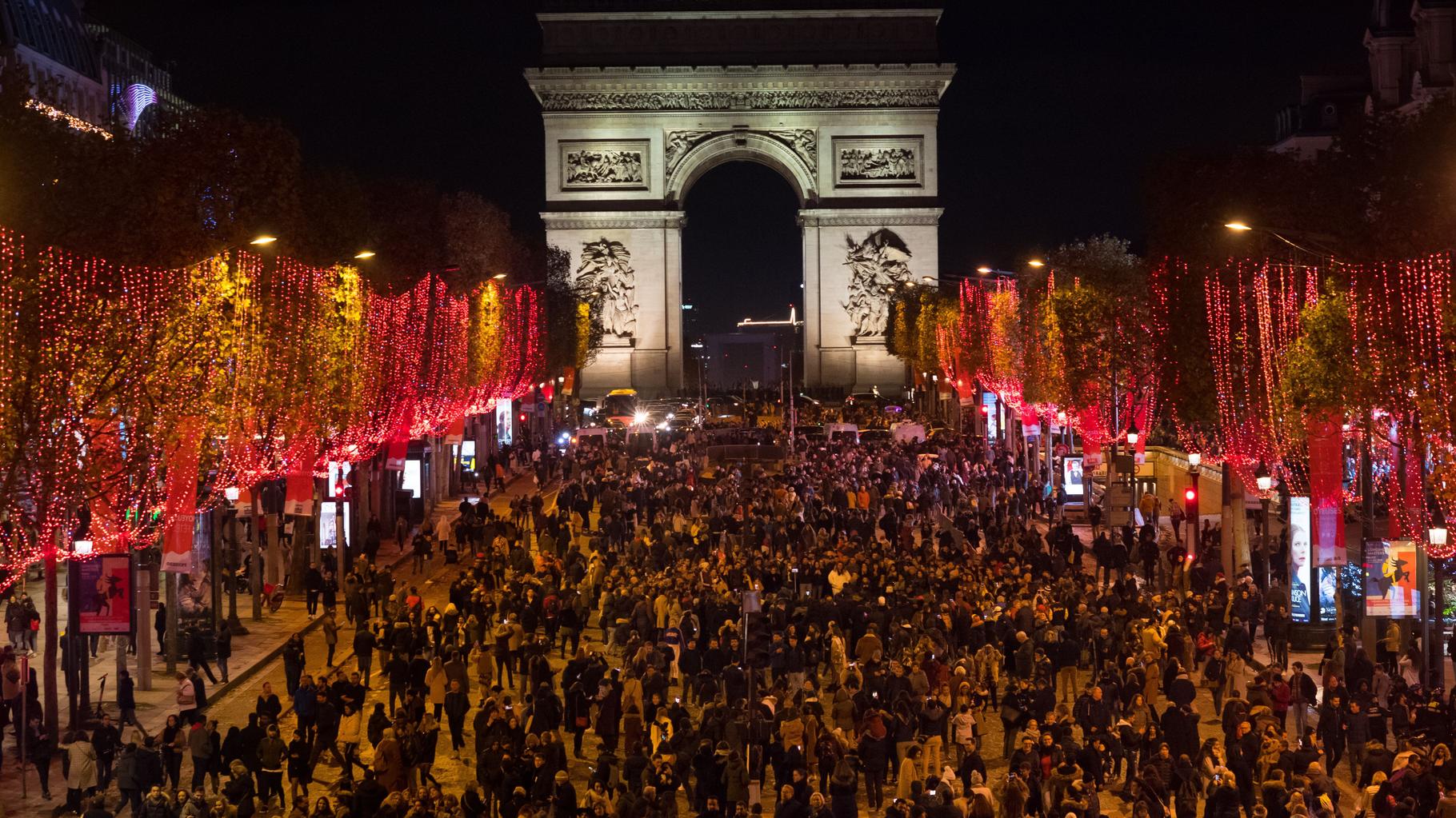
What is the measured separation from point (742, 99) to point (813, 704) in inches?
2804

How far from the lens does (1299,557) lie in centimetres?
2794

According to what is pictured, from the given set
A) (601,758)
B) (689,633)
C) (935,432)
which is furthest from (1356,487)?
(935,432)

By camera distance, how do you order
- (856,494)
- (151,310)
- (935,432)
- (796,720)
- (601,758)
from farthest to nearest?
(935,432), (856,494), (151,310), (796,720), (601,758)

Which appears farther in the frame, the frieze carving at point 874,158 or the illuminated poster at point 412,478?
the frieze carving at point 874,158

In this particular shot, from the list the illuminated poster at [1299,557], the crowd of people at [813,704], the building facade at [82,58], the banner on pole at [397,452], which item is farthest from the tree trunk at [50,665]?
the building facade at [82,58]

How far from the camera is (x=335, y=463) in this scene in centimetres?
3619

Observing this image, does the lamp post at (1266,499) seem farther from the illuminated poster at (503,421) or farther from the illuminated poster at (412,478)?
the illuminated poster at (503,421)

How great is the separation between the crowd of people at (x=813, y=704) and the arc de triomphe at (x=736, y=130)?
54.8 meters

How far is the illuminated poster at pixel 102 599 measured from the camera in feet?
76.7

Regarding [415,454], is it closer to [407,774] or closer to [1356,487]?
[1356,487]

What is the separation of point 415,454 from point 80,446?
23635 millimetres

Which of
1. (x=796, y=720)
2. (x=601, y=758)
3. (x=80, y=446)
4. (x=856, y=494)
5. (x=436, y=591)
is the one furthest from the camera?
(x=856, y=494)

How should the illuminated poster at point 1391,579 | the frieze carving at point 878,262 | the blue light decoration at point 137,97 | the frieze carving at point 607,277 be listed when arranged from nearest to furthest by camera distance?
the illuminated poster at point 1391,579
the blue light decoration at point 137,97
the frieze carving at point 607,277
the frieze carving at point 878,262

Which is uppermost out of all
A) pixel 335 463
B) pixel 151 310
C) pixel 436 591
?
pixel 151 310
